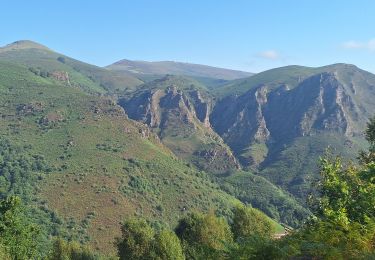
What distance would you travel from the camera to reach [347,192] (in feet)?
80.7

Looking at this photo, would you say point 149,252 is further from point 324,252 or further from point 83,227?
point 83,227

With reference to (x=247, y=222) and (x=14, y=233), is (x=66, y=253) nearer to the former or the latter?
(x=14, y=233)

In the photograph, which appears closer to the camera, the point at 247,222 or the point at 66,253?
the point at 247,222

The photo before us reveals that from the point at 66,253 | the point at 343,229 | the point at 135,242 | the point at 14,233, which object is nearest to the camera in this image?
the point at 343,229

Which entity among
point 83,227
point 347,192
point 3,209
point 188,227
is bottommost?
point 83,227

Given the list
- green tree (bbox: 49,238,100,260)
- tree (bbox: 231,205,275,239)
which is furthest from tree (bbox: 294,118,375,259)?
green tree (bbox: 49,238,100,260)

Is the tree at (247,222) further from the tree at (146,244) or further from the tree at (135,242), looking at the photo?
the tree at (135,242)

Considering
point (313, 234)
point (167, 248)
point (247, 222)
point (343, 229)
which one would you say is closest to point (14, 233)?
point (167, 248)

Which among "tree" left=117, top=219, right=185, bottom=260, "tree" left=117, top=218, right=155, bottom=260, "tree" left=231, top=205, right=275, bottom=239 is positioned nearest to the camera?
"tree" left=117, top=219, right=185, bottom=260

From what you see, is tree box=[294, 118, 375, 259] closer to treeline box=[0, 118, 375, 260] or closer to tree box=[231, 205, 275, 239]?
treeline box=[0, 118, 375, 260]

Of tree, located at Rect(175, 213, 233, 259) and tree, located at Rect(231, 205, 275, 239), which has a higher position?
tree, located at Rect(231, 205, 275, 239)

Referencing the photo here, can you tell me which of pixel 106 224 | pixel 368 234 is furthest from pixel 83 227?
pixel 368 234

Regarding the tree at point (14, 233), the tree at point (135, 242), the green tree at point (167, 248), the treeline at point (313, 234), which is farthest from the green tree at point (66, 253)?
the green tree at point (167, 248)

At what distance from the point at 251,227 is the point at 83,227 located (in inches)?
4347
